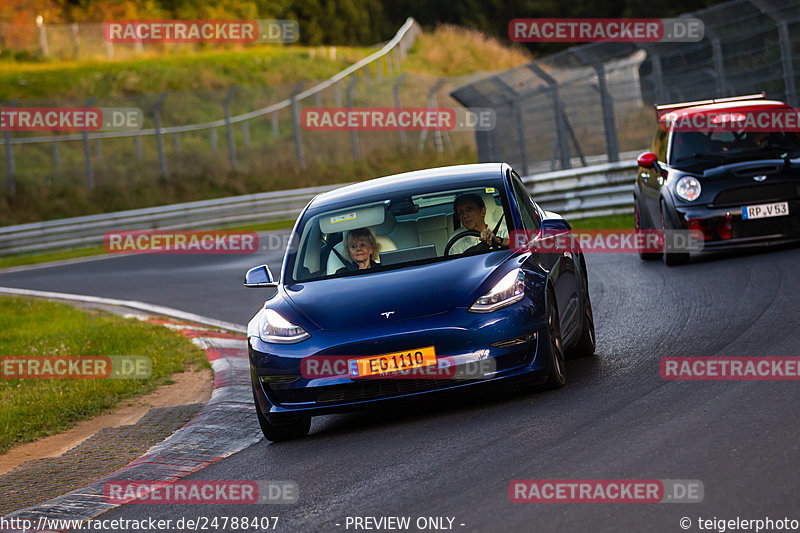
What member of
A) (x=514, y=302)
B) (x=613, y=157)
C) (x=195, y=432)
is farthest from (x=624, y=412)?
(x=613, y=157)

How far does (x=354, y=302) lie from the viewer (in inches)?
289

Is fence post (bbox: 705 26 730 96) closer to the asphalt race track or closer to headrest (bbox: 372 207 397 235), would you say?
the asphalt race track

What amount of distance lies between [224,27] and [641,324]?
5490cm

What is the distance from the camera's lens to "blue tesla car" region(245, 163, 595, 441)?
7035 millimetres

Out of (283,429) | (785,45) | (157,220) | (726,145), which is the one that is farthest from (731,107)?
(157,220)

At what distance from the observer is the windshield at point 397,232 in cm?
799

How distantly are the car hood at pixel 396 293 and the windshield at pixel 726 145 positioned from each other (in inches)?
248

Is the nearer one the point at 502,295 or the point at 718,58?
the point at 502,295

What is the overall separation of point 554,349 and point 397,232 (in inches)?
57.1

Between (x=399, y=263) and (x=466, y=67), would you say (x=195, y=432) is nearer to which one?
(x=399, y=263)

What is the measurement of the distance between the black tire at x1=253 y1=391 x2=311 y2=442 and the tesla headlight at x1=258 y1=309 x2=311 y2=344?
1.46ft

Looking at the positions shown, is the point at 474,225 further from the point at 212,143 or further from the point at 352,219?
the point at 212,143

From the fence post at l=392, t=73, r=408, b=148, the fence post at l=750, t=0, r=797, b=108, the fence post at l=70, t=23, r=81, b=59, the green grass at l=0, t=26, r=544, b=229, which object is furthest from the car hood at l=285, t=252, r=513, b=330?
the fence post at l=70, t=23, r=81, b=59

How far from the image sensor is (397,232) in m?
8.16
